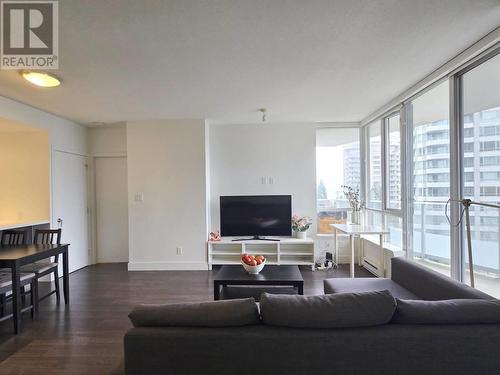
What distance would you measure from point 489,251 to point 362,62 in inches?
80.1

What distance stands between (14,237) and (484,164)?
5.30 metres

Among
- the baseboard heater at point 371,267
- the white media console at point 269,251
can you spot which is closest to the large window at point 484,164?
the baseboard heater at point 371,267

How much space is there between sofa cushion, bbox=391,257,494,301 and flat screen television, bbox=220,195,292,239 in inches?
86.9

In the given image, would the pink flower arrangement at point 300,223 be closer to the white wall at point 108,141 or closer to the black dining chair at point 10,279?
the white wall at point 108,141

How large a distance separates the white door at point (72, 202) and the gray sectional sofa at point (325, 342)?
395 cm

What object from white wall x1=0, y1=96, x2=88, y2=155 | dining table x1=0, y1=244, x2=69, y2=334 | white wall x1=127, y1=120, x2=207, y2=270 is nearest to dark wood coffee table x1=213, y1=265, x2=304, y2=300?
white wall x1=127, y1=120, x2=207, y2=270

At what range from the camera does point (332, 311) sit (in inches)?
54.2

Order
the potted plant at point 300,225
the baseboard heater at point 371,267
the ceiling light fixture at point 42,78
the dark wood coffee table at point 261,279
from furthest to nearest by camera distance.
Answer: the potted plant at point 300,225 < the baseboard heater at point 371,267 < the dark wood coffee table at point 261,279 < the ceiling light fixture at point 42,78

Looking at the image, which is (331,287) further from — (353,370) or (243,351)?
(243,351)

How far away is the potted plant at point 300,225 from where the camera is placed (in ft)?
15.9

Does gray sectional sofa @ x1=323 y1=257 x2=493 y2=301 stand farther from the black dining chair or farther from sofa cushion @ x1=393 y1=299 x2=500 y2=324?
the black dining chair

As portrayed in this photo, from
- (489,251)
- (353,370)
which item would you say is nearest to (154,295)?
(353,370)

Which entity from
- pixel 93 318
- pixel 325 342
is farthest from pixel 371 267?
pixel 93 318

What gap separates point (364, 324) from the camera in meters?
1.36
